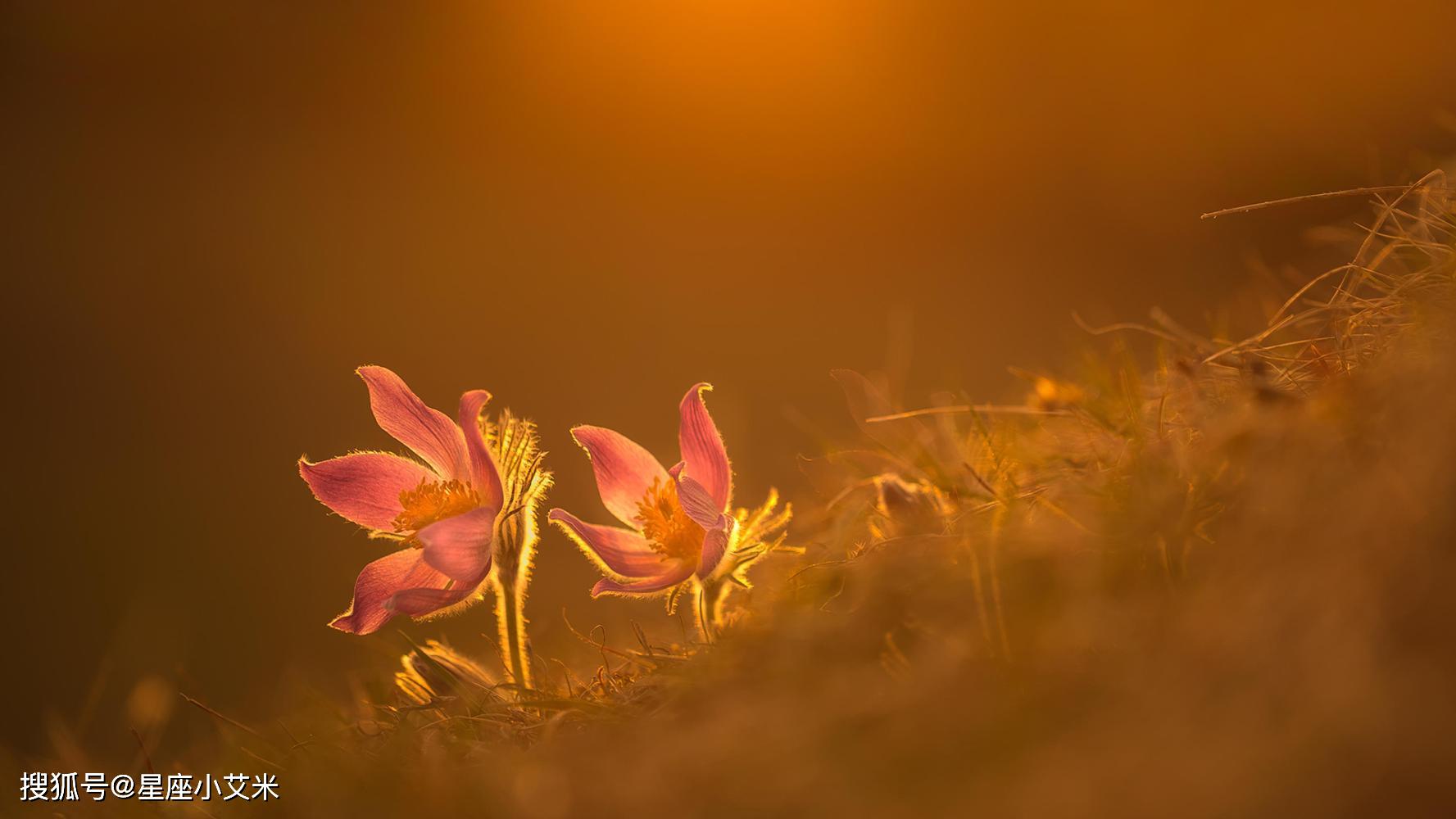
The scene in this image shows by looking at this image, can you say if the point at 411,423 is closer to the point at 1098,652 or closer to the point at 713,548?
the point at 713,548

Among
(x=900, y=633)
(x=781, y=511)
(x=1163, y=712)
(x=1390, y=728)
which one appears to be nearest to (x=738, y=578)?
(x=781, y=511)

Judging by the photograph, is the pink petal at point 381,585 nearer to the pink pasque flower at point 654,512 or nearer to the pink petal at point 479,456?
the pink petal at point 479,456

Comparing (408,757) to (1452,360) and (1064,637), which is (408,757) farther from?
(1452,360)

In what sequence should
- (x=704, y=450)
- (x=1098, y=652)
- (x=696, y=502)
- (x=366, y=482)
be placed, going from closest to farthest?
1. (x=1098, y=652)
2. (x=696, y=502)
3. (x=704, y=450)
4. (x=366, y=482)

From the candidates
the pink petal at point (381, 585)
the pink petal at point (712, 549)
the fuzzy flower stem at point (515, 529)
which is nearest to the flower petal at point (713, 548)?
Result: the pink petal at point (712, 549)

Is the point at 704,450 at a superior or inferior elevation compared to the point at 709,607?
superior

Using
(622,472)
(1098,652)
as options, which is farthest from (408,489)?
(1098,652)
